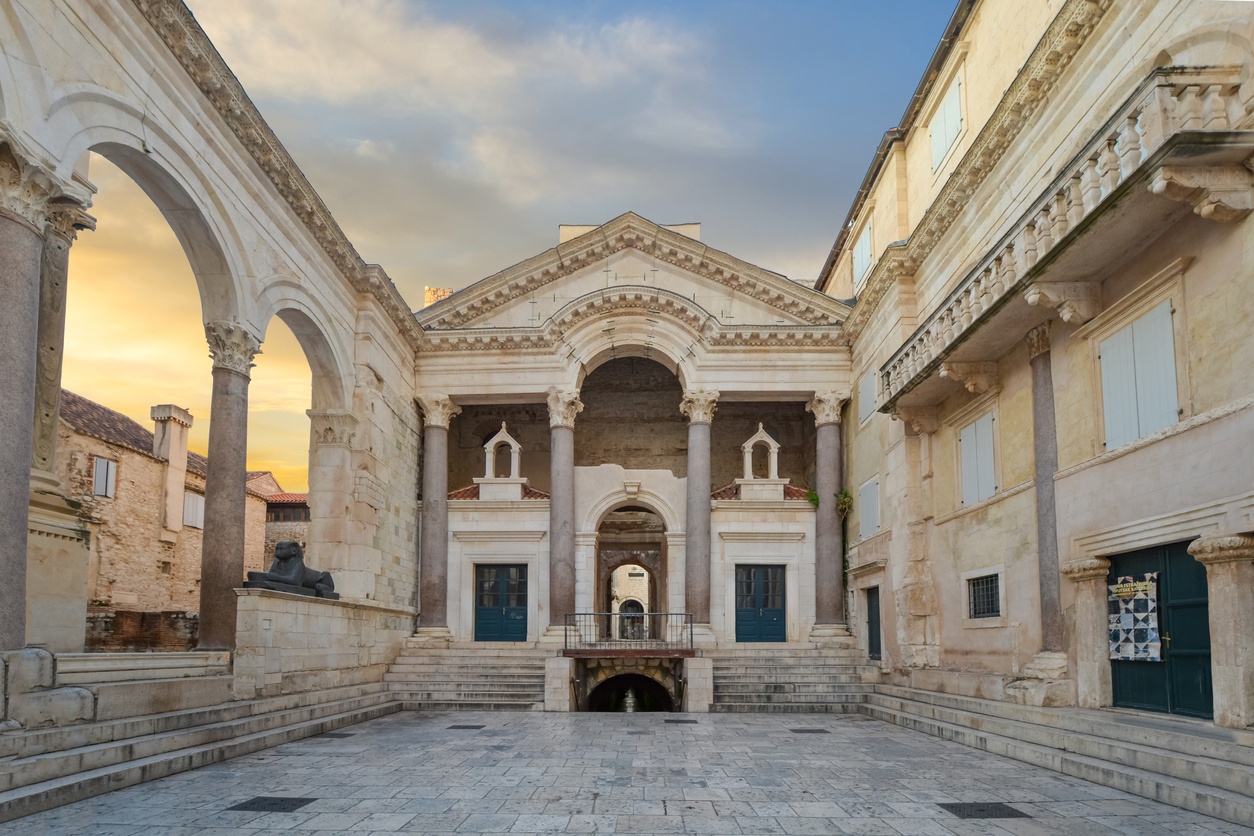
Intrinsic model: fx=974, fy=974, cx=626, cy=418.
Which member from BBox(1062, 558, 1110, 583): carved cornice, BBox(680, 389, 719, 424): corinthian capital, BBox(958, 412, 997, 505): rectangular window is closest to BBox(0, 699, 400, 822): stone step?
BBox(1062, 558, 1110, 583): carved cornice

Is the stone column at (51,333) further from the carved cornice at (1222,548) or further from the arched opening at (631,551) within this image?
the arched opening at (631,551)

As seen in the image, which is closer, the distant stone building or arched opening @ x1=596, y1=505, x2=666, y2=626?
the distant stone building

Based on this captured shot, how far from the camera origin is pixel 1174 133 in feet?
29.7

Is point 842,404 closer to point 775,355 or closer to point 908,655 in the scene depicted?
point 775,355

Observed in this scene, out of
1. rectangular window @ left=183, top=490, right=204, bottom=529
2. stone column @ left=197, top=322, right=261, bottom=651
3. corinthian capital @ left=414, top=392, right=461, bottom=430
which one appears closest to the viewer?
stone column @ left=197, top=322, right=261, bottom=651

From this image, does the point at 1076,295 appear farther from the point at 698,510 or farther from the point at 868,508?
the point at 698,510

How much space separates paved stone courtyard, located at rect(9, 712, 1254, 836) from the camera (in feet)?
25.9

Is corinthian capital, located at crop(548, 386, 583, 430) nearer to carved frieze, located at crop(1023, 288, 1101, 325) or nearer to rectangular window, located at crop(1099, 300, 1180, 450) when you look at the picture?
carved frieze, located at crop(1023, 288, 1101, 325)

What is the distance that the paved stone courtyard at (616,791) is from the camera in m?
7.89

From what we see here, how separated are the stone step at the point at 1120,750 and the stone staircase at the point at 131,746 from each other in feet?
32.3

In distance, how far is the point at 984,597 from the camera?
1653cm

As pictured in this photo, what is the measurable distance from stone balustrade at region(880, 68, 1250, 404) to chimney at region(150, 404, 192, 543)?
27.1m

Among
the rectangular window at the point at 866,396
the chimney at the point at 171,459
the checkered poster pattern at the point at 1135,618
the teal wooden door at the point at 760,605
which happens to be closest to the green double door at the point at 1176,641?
the checkered poster pattern at the point at 1135,618

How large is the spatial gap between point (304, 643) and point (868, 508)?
13162 millimetres
